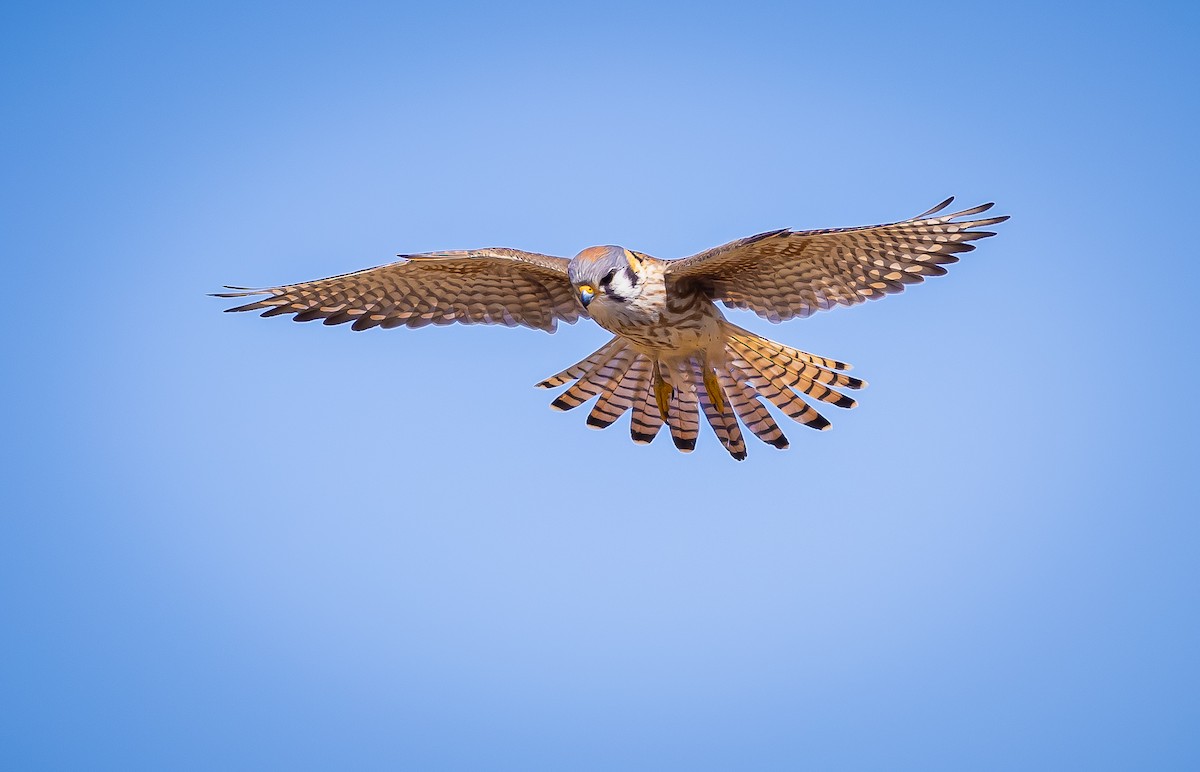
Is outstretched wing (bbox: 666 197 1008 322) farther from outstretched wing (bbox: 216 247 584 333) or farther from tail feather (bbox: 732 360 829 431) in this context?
outstretched wing (bbox: 216 247 584 333)

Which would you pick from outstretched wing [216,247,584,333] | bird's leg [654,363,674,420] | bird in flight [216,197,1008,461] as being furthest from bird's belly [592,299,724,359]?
outstretched wing [216,247,584,333]

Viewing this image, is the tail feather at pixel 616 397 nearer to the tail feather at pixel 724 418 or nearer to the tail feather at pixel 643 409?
the tail feather at pixel 643 409

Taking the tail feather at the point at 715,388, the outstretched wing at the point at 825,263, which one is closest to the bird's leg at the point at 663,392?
the tail feather at the point at 715,388

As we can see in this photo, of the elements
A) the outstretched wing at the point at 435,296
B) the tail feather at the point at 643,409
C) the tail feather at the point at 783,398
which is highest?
the outstretched wing at the point at 435,296

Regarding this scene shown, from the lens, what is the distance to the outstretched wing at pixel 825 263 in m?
7.93

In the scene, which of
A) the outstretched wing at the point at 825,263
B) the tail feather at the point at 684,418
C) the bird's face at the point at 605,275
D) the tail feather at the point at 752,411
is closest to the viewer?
the outstretched wing at the point at 825,263

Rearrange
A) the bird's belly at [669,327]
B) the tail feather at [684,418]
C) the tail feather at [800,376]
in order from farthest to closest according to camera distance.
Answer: the tail feather at [684,418] < the tail feather at [800,376] < the bird's belly at [669,327]

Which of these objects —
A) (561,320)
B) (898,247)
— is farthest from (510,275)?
(898,247)

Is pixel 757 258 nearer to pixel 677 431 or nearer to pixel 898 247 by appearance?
pixel 898 247

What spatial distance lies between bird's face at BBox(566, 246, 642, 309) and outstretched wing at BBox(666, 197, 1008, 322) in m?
0.23

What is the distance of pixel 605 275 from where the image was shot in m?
8.13

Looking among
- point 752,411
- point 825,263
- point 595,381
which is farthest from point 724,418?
point 825,263

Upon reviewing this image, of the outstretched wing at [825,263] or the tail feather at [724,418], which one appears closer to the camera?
the outstretched wing at [825,263]

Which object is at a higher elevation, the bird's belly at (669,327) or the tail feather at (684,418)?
the bird's belly at (669,327)
